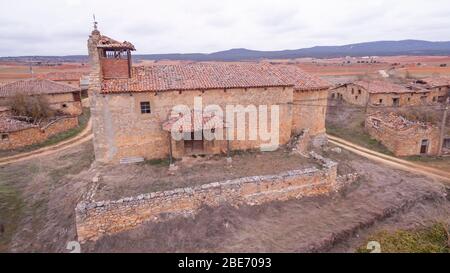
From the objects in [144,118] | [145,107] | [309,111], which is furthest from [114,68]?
[309,111]

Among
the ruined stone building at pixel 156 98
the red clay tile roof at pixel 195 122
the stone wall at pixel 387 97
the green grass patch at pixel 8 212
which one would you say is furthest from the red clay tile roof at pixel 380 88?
the green grass patch at pixel 8 212

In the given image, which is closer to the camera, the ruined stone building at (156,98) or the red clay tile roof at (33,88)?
the ruined stone building at (156,98)

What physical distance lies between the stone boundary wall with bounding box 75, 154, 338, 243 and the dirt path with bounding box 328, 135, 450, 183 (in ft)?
23.2

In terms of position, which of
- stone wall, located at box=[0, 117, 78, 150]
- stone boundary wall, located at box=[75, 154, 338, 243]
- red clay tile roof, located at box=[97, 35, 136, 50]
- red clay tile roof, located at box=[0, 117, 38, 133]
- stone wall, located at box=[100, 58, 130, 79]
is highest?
red clay tile roof, located at box=[97, 35, 136, 50]

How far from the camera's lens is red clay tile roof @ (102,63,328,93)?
16.2 metres

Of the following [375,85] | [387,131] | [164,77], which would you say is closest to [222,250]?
[164,77]

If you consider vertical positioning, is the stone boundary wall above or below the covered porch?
below

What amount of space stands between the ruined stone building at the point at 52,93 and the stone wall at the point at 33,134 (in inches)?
193

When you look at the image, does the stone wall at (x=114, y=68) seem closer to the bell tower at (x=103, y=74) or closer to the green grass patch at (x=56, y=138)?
the bell tower at (x=103, y=74)

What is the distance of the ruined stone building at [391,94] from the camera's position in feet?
101

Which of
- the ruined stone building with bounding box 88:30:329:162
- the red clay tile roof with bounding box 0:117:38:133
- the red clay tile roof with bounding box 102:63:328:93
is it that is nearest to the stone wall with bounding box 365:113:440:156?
the red clay tile roof with bounding box 102:63:328:93

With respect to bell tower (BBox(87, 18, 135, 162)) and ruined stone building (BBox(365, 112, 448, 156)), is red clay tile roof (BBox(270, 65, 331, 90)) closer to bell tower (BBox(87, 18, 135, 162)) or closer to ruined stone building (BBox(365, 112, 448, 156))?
ruined stone building (BBox(365, 112, 448, 156))

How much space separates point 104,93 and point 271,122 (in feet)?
32.7

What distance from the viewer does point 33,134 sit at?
73.1 ft
